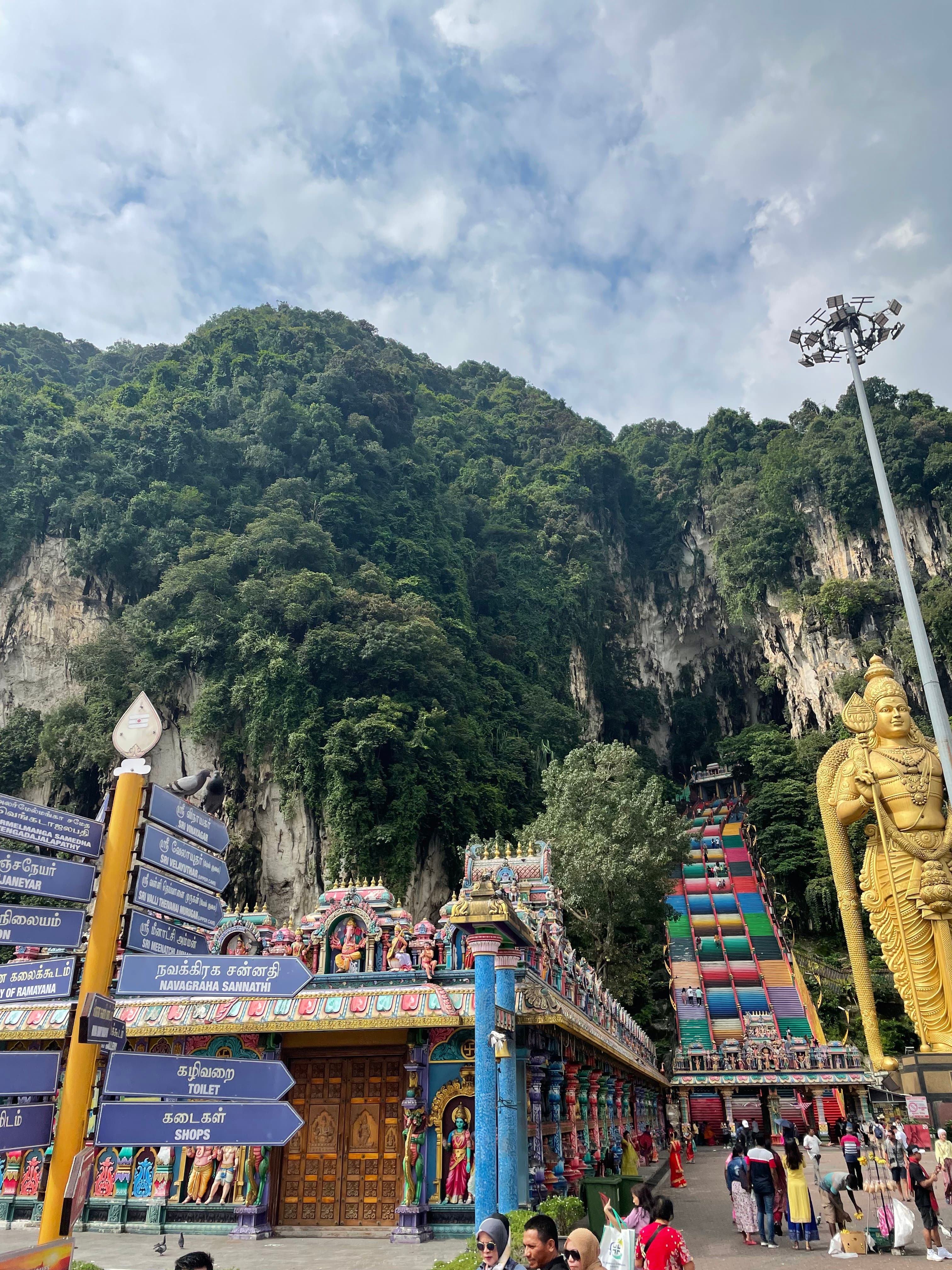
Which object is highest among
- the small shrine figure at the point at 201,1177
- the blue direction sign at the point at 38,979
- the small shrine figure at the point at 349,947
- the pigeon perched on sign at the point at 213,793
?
the pigeon perched on sign at the point at 213,793

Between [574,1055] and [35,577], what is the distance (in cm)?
2897

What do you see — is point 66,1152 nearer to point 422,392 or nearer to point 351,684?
point 351,684

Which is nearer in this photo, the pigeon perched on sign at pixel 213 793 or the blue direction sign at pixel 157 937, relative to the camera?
the blue direction sign at pixel 157 937

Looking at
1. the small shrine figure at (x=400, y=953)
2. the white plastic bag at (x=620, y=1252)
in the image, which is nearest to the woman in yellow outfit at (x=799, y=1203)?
the small shrine figure at (x=400, y=953)

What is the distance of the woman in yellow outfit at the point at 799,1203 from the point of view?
29.0 ft

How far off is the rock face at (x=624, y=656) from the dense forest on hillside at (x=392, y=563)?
Answer: 54 cm

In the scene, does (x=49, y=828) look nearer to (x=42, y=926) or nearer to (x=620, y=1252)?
(x=42, y=926)

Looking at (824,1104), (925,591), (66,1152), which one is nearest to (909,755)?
(66,1152)

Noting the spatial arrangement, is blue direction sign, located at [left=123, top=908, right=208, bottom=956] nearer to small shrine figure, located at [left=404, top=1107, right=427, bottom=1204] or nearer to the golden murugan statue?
small shrine figure, located at [left=404, top=1107, right=427, bottom=1204]

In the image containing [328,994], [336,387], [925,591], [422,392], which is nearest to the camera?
[328,994]

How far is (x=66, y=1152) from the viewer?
3.64 m

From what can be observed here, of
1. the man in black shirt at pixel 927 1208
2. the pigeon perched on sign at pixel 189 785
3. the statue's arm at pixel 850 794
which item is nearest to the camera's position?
the pigeon perched on sign at pixel 189 785

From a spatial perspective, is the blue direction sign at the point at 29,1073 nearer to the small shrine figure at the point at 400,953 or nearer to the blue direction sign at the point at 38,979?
the blue direction sign at the point at 38,979

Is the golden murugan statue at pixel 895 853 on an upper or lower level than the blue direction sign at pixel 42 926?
upper
